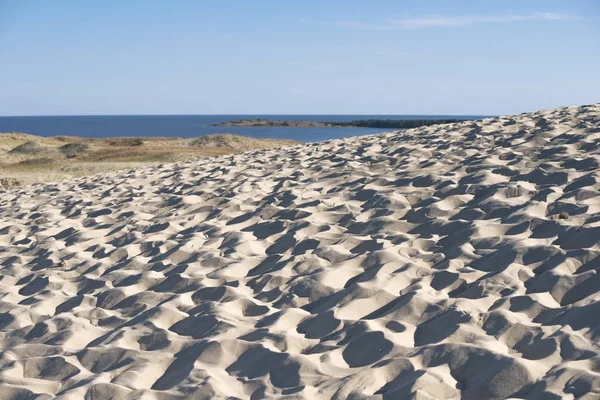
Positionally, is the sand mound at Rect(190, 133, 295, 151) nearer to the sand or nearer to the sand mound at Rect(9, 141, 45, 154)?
the sand mound at Rect(9, 141, 45, 154)

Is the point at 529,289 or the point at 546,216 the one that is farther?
the point at 546,216

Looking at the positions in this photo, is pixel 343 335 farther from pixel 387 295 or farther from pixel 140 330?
pixel 140 330

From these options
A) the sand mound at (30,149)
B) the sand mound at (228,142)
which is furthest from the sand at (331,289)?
the sand mound at (30,149)

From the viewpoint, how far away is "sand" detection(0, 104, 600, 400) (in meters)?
3.23

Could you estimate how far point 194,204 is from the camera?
7.72 metres

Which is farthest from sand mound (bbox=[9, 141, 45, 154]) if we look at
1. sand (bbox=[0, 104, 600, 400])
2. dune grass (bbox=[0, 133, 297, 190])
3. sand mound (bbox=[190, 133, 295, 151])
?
sand (bbox=[0, 104, 600, 400])

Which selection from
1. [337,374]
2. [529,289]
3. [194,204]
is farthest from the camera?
[194,204]

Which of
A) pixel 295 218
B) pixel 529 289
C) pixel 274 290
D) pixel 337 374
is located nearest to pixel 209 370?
pixel 337 374

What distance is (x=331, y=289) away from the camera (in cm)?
434

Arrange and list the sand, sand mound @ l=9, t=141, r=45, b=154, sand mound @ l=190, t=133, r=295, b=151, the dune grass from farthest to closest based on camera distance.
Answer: sand mound @ l=9, t=141, r=45, b=154, sand mound @ l=190, t=133, r=295, b=151, the dune grass, the sand

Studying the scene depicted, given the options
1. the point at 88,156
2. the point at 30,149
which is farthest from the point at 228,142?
the point at 30,149

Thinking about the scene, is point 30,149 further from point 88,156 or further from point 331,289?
point 331,289

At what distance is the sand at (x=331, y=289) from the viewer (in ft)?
10.6

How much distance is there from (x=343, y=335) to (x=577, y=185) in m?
3.10
